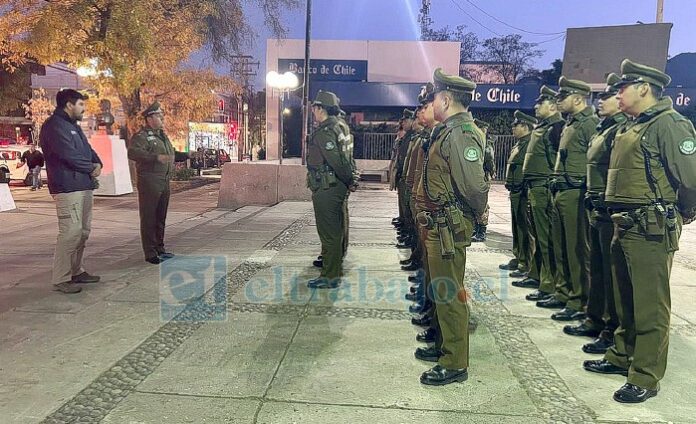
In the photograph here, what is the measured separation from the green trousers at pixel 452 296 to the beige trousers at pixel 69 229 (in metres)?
3.55

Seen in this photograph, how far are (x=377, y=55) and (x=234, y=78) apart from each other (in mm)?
8136

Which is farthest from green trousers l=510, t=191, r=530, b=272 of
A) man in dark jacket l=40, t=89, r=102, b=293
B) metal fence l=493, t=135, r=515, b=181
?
metal fence l=493, t=135, r=515, b=181

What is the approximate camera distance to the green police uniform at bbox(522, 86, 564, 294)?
5.36 m

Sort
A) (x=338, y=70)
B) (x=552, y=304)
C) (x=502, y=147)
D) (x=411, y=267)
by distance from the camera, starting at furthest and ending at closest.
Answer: (x=338, y=70), (x=502, y=147), (x=411, y=267), (x=552, y=304)

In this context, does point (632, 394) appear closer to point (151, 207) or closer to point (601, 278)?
point (601, 278)

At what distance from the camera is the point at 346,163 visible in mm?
5570

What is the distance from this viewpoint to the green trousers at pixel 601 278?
388 cm

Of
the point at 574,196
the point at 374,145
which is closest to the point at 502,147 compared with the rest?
the point at 374,145

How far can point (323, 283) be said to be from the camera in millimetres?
5668

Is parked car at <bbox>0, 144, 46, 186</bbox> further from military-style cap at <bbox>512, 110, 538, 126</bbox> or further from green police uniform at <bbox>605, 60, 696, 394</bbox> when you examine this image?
green police uniform at <bbox>605, 60, 696, 394</bbox>

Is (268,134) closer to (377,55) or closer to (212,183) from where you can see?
(212,183)

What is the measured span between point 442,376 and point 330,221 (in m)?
2.47

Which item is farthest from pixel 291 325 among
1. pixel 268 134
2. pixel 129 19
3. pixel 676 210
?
pixel 268 134

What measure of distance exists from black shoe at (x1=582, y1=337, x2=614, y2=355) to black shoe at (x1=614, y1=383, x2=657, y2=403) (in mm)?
669
